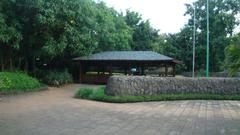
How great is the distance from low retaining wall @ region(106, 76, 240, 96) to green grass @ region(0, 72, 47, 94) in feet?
18.9

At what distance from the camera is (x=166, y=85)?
1850 centimetres

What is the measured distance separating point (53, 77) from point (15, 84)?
656 centimetres

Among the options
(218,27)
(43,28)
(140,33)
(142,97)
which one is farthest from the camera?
(140,33)

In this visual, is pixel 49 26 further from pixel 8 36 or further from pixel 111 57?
pixel 111 57

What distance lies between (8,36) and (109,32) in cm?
1584

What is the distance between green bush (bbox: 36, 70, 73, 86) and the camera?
26.3 meters

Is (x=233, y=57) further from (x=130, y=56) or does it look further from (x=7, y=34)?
(x=130, y=56)

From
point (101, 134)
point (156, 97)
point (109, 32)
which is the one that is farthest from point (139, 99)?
point (109, 32)

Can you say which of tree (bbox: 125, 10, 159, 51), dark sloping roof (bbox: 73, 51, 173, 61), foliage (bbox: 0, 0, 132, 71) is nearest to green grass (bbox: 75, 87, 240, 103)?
foliage (bbox: 0, 0, 132, 71)

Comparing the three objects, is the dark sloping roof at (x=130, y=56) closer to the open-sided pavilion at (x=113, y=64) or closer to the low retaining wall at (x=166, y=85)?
the open-sided pavilion at (x=113, y=64)

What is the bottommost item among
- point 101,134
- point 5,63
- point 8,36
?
point 101,134

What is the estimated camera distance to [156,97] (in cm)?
1733

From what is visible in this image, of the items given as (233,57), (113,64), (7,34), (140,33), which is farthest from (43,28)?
(140,33)

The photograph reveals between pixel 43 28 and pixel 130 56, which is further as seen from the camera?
pixel 130 56
